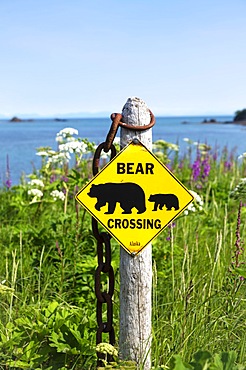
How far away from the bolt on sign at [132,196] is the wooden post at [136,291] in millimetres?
60

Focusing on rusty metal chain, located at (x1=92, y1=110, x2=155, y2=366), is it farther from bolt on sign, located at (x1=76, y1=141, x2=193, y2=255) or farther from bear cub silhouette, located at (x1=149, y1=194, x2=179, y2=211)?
bear cub silhouette, located at (x1=149, y1=194, x2=179, y2=211)

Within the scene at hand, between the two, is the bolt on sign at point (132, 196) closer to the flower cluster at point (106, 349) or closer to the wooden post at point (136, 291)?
the wooden post at point (136, 291)

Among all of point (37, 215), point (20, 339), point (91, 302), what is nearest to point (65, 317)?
point (20, 339)

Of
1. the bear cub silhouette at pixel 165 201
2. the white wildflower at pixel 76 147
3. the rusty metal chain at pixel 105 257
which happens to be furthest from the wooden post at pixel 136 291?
the white wildflower at pixel 76 147

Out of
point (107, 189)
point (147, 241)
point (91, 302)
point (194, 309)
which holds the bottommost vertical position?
point (91, 302)

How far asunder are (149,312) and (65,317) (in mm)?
451

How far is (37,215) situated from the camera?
5.83 m

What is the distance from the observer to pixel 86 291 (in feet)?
13.3

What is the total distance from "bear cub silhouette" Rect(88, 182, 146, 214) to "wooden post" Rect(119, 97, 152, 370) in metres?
0.19

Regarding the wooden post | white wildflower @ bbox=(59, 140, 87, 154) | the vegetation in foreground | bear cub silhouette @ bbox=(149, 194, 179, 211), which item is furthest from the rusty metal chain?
white wildflower @ bbox=(59, 140, 87, 154)

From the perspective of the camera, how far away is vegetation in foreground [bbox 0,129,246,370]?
9.50 ft

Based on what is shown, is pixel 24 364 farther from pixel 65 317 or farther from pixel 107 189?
pixel 107 189

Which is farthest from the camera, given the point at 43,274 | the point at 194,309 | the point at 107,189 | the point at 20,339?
the point at 43,274

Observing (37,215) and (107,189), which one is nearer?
(107,189)
